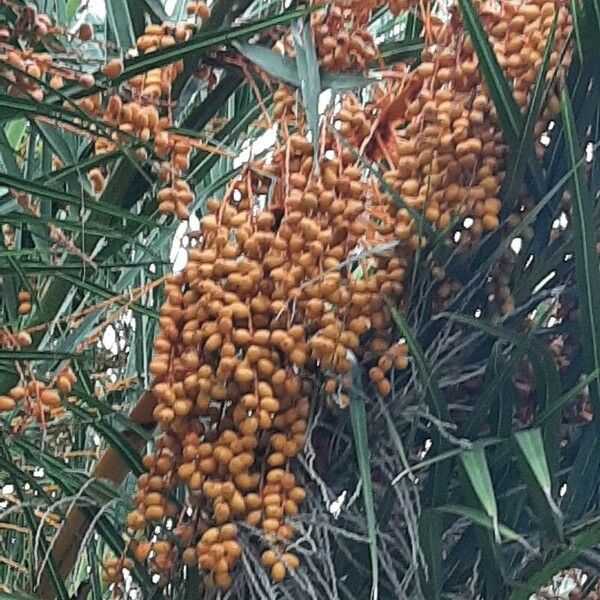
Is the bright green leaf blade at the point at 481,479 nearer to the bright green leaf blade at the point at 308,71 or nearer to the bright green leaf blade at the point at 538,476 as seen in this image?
the bright green leaf blade at the point at 538,476

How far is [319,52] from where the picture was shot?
30.3 inches

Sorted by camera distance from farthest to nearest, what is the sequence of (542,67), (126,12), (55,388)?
(126,12) → (55,388) → (542,67)

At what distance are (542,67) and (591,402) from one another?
20 cm

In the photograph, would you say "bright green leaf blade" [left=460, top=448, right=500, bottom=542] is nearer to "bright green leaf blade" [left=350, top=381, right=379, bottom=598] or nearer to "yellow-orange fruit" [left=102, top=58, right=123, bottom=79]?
"bright green leaf blade" [left=350, top=381, right=379, bottom=598]

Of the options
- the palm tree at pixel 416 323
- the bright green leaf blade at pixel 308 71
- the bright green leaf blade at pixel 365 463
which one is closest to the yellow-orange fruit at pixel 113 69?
the palm tree at pixel 416 323

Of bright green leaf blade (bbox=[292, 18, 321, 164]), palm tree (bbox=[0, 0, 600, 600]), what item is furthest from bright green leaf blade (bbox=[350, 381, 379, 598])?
bright green leaf blade (bbox=[292, 18, 321, 164])

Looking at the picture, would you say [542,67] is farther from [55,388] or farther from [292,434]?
[55,388]

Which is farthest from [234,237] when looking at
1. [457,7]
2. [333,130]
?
[457,7]

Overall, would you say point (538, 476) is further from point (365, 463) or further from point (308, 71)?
point (308, 71)

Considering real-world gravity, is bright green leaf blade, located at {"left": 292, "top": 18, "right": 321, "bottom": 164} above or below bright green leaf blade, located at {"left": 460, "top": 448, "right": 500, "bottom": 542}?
above

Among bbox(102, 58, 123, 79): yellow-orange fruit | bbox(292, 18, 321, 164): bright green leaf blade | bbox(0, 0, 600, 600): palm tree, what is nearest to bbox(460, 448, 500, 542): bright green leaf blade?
bbox(0, 0, 600, 600): palm tree

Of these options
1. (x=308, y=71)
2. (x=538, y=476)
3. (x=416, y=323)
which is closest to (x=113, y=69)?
(x=308, y=71)

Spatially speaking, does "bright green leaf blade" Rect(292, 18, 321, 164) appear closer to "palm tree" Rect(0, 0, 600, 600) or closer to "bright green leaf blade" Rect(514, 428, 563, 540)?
"palm tree" Rect(0, 0, 600, 600)

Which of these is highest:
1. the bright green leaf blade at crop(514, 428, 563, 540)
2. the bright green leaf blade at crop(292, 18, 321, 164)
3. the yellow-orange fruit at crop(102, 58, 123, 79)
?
the yellow-orange fruit at crop(102, 58, 123, 79)
